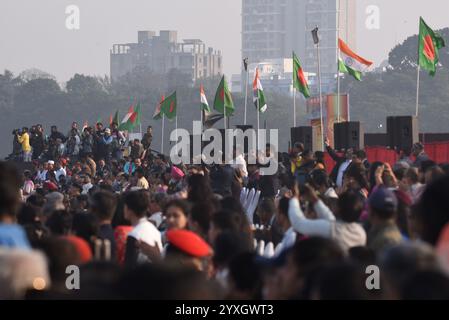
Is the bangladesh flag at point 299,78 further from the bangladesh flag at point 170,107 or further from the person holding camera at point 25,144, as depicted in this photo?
the person holding camera at point 25,144

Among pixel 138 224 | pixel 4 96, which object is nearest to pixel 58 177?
pixel 138 224

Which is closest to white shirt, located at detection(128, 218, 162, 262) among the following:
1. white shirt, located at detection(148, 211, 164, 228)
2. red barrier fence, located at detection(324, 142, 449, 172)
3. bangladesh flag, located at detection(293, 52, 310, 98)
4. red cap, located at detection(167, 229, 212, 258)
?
red cap, located at detection(167, 229, 212, 258)

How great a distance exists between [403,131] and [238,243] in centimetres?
1401

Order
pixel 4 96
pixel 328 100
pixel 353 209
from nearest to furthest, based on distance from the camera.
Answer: pixel 353 209 < pixel 328 100 < pixel 4 96

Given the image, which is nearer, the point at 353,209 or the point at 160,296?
the point at 160,296

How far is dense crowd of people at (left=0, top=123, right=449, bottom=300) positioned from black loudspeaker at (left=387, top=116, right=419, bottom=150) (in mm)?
4099

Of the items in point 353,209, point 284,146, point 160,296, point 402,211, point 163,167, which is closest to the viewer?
point 160,296

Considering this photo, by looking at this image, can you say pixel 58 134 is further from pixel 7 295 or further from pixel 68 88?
pixel 68 88

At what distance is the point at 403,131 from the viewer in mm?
21219

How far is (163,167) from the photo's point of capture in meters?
26.2

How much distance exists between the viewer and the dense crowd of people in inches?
195

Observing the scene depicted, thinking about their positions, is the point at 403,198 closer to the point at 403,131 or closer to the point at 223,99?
the point at 403,131

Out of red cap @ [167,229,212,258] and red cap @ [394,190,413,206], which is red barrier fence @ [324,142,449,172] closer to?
red cap @ [394,190,413,206]

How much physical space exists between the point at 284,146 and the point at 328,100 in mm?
65549
